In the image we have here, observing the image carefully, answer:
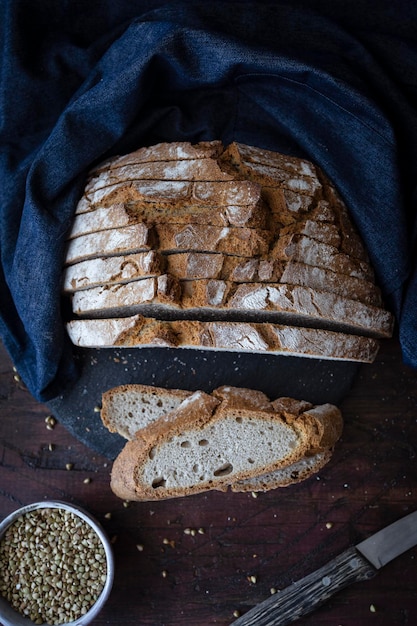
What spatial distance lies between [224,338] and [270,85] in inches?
41.8

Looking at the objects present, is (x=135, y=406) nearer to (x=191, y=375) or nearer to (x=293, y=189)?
(x=191, y=375)

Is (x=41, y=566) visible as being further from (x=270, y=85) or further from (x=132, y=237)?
(x=270, y=85)

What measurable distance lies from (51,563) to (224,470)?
2.80 ft

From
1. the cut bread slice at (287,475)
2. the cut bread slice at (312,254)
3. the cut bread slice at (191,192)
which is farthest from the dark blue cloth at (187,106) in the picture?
the cut bread slice at (287,475)

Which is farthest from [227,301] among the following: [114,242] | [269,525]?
[269,525]

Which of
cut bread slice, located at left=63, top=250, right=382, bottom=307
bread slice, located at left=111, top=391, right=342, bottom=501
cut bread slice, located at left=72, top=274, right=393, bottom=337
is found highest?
cut bread slice, located at left=63, top=250, right=382, bottom=307

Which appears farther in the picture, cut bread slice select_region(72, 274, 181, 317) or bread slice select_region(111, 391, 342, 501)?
bread slice select_region(111, 391, 342, 501)

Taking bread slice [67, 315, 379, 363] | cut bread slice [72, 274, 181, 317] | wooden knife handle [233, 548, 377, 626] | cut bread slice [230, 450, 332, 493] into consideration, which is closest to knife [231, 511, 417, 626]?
wooden knife handle [233, 548, 377, 626]

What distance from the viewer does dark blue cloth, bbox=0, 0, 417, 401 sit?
227 cm

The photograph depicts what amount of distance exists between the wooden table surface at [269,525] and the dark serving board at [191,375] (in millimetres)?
230

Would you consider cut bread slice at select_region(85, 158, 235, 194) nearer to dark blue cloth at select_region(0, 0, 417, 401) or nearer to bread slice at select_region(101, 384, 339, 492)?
dark blue cloth at select_region(0, 0, 417, 401)

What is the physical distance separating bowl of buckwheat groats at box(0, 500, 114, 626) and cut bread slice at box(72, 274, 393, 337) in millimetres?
936

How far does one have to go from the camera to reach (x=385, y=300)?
246cm

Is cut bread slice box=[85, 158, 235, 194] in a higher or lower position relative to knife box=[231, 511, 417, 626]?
higher
